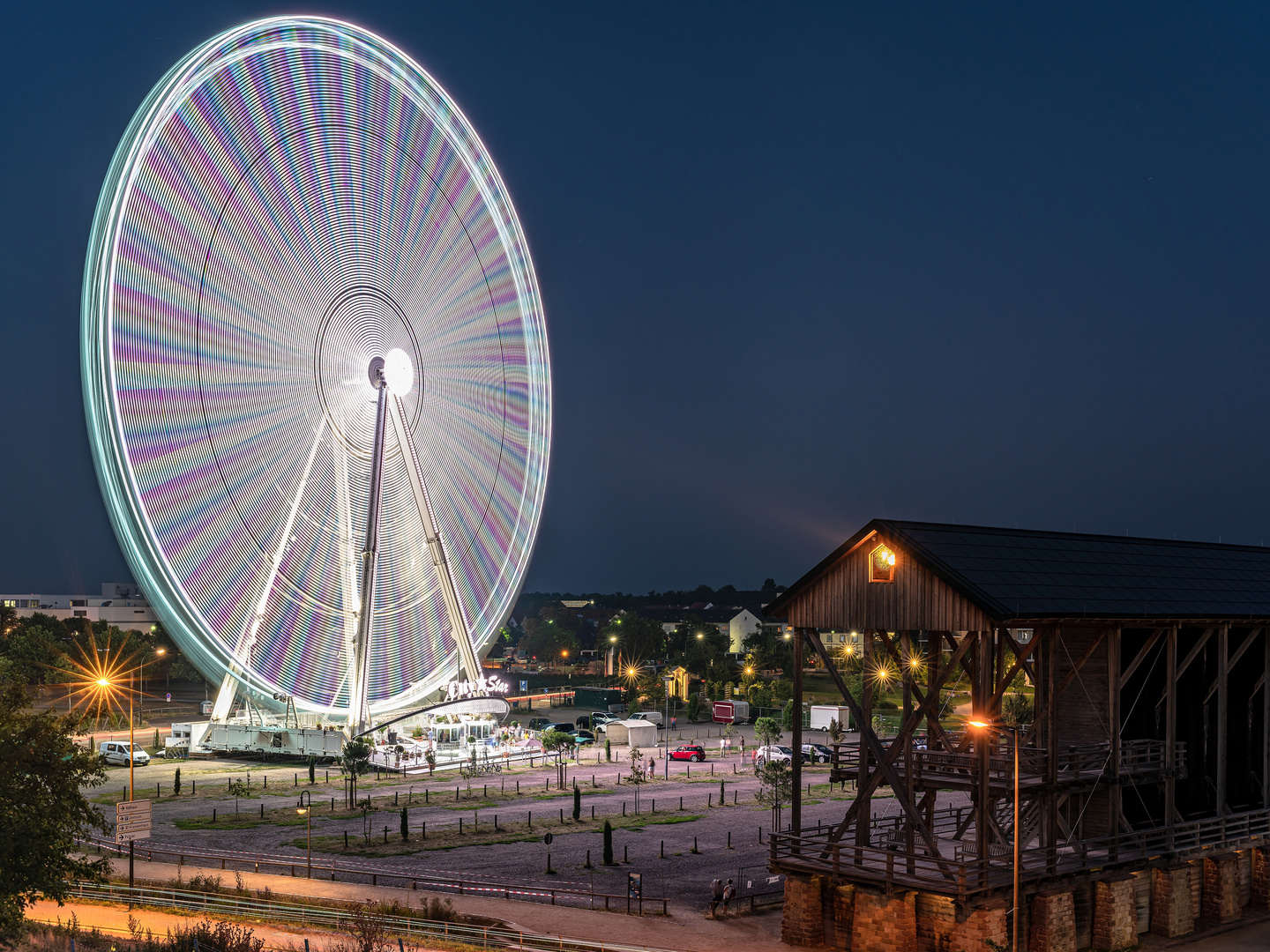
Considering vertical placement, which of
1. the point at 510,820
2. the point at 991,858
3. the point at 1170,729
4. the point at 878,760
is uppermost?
the point at 1170,729

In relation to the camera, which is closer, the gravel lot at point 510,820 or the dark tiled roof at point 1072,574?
the dark tiled roof at point 1072,574

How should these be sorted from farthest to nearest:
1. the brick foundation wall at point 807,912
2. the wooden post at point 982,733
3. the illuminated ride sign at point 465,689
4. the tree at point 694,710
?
the tree at point 694,710 → the illuminated ride sign at point 465,689 → the brick foundation wall at point 807,912 → the wooden post at point 982,733

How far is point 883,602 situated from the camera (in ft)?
82.9

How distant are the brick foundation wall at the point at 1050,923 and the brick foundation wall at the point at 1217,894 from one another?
644 centimetres

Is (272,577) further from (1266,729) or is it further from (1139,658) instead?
(1266,729)

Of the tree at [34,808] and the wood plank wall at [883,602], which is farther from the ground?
the wood plank wall at [883,602]

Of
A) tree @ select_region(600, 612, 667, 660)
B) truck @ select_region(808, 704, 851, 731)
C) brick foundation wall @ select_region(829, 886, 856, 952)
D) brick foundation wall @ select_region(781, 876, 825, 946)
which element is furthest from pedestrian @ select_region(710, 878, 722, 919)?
tree @ select_region(600, 612, 667, 660)

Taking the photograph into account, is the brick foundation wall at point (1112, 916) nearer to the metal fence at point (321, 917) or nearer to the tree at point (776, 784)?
the metal fence at point (321, 917)

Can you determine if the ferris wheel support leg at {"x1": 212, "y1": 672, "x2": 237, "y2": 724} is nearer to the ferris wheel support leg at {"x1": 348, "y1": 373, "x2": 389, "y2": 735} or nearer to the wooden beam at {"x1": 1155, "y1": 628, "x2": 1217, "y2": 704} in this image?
the ferris wheel support leg at {"x1": 348, "y1": 373, "x2": 389, "y2": 735}

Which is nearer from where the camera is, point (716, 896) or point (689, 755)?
point (716, 896)

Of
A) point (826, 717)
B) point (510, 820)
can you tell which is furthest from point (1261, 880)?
point (826, 717)

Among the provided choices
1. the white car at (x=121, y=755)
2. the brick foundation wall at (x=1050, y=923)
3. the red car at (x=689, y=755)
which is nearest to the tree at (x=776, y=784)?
the red car at (x=689, y=755)

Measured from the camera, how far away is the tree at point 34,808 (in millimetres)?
23469

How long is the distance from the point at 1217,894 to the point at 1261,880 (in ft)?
8.67
